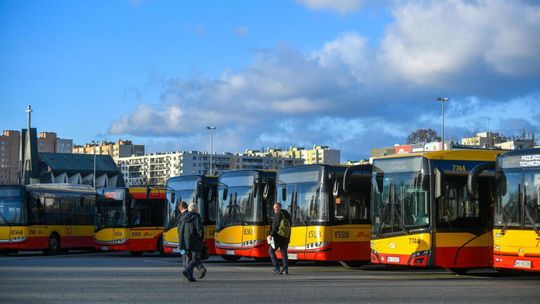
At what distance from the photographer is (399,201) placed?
71.5 ft

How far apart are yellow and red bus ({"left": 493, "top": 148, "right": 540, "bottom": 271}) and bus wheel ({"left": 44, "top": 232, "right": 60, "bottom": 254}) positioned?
23120 mm

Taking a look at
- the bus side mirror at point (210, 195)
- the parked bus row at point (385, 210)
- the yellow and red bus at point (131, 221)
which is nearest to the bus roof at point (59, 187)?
the parked bus row at point (385, 210)

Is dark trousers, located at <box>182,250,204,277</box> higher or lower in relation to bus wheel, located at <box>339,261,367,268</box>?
higher

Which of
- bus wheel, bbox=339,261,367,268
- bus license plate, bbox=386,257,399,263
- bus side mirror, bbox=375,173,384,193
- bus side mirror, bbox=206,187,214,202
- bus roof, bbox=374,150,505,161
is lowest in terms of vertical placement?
→ bus wheel, bbox=339,261,367,268

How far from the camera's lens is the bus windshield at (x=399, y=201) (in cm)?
2122

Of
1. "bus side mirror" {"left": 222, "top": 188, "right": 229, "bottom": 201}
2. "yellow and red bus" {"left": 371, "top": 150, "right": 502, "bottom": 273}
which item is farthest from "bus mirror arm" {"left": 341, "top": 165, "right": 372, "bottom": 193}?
"bus side mirror" {"left": 222, "top": 188, "right": 229, "bottom": 201}

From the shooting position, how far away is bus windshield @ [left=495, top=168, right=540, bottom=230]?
18.5 meters

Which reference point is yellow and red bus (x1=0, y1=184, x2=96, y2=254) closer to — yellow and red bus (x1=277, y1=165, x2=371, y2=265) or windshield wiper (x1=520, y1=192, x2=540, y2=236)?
yellow and red bus (x1=277, y1=165, x2=371, y2=265)

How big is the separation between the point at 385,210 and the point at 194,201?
1079 centimetres

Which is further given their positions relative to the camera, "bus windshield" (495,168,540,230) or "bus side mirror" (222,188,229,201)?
"bus side mirror" (222,188,229,201)

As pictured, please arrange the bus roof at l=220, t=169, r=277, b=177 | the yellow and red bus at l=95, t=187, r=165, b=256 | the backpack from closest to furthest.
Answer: the backpack → the bus roof at l=220, t=169, r=277, b=177 → the yellow and red bus at l=95, t=187, r=165, b=256

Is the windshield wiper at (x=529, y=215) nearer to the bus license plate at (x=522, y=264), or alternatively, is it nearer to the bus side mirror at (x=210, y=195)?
the bus license plate at (x=522, y=264)

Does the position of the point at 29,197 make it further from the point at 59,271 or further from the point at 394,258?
the point at 394,258

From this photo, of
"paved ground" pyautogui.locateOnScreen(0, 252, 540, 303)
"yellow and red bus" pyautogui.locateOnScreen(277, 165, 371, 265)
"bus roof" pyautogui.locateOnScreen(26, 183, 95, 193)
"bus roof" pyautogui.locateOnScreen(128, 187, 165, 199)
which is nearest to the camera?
"paved ground" pyautogui.locateOnScreen(0, 252, 540, 303)
